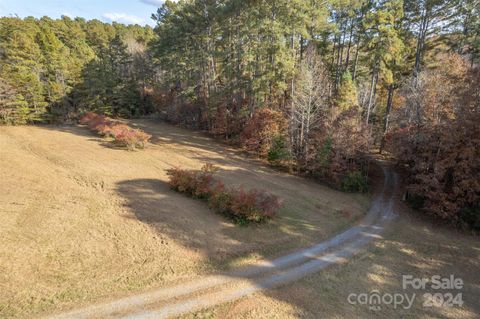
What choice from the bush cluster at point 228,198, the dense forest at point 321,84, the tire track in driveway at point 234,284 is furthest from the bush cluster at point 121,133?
the tire track in driveway at point 234,284

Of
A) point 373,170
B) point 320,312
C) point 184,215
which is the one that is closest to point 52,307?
point 184,215

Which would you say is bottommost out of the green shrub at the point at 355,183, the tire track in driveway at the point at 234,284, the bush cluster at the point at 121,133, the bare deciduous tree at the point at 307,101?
the tire track in driveway at the point at 234,284

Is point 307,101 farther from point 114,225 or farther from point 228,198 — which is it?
point 114,225

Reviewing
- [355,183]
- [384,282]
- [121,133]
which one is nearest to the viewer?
[384,282]

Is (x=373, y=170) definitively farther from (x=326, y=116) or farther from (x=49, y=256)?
(x=49, y=256)

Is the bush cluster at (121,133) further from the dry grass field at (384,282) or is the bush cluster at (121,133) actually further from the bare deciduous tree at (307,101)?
the dry grass field at (384,282)

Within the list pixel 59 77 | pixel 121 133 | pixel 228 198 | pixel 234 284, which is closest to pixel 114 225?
pixel 228 198
